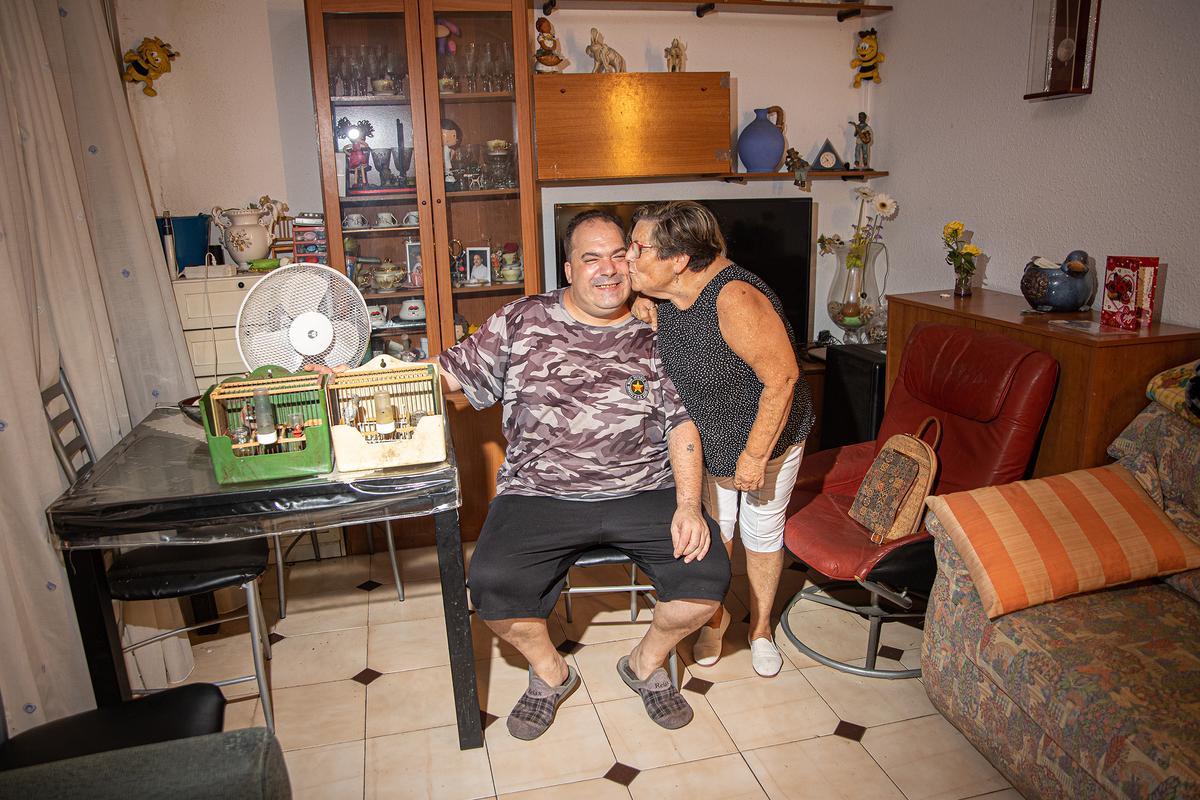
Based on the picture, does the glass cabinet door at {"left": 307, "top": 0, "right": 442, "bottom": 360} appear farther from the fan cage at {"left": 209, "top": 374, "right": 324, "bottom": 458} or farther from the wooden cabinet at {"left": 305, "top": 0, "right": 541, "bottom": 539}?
the fan cage at {"left": 209, "top": 374, "right": 324, "bottom": 458}

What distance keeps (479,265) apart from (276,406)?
59.6 inches

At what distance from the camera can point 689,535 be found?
83.1 inches

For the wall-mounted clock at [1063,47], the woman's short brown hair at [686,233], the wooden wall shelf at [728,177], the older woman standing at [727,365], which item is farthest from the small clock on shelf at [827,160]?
the woman's short brown hair at [686,233]

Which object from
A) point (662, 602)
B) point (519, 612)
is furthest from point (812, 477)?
point (519, 612)

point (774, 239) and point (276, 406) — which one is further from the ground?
point (774, 239)

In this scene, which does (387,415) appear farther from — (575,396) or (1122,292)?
(1122,292)

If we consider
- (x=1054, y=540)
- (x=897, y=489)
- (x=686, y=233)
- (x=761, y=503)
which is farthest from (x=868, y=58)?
(x=1054, y=540)

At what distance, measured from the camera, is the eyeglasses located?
84.0 inches

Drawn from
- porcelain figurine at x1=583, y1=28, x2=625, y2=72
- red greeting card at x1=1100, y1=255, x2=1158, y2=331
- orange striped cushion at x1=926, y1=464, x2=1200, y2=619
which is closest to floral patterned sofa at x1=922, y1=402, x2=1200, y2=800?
orange striped cushion at x1=926, y1=464, x2=1200, y2=619

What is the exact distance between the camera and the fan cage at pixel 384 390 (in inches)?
77.8

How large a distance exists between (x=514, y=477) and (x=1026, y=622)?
1306 mm

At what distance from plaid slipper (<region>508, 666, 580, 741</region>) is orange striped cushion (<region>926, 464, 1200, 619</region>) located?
110 centimetres

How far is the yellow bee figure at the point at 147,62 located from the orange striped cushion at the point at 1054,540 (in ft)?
10.0

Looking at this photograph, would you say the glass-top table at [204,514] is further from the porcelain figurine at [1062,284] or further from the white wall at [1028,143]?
the white wall at [1028,143]
